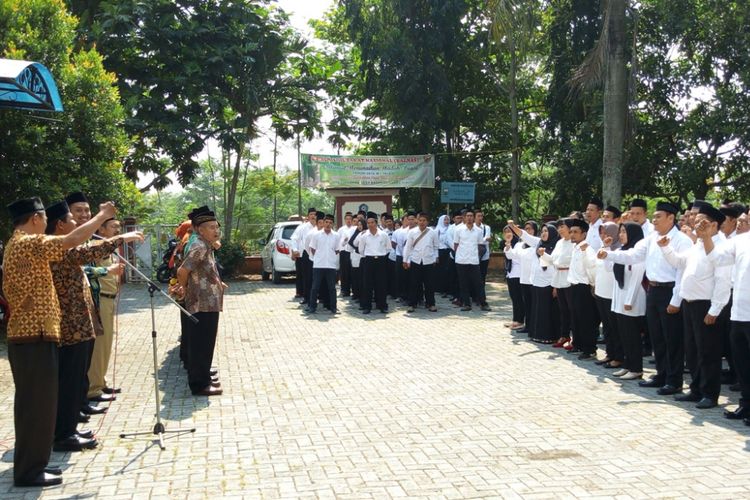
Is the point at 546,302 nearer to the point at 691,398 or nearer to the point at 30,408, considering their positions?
the point at 691,398

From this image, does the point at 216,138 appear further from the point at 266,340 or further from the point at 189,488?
the point at 189,488

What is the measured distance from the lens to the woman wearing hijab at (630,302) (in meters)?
Result: 7.86

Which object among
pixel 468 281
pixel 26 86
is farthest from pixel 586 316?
pixel 26 86

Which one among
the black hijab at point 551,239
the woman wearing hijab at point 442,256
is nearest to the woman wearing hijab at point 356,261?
the woman wearing hijab at point 442,256

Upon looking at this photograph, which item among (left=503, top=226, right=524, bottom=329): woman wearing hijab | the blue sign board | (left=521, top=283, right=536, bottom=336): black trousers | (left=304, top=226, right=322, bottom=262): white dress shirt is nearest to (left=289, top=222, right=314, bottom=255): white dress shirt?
(left=304, top=226, right=322, bottom=262): white dress shirt

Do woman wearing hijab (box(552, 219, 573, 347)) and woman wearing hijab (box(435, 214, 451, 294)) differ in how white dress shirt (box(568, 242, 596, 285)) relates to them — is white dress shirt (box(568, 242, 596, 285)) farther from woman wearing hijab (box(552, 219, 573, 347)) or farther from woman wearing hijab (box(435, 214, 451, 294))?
woman wearing hijab (box(435, 214, 451, 294))

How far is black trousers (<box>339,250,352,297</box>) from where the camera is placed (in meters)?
16.0

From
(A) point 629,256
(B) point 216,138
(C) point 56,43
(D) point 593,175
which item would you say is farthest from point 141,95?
(A) point 629,256

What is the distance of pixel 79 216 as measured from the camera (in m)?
6.19

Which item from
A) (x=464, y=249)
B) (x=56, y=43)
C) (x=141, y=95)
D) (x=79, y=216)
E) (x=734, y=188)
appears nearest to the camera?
(x=79, y=216)

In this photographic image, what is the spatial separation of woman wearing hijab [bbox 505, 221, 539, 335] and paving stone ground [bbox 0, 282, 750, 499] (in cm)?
116

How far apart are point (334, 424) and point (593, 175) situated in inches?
536

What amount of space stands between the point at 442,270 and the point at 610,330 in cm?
785

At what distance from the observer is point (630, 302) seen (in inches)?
309
